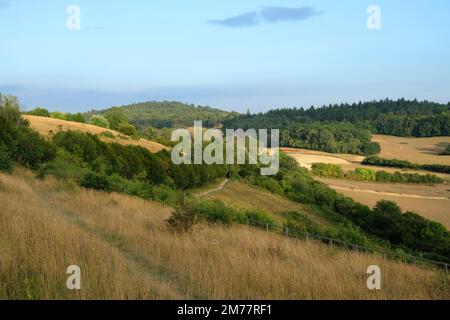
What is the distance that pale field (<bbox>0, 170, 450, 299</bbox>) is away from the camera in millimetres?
5773

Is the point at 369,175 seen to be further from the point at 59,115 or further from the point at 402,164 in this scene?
the point at 59,115

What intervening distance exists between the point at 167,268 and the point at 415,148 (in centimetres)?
14237

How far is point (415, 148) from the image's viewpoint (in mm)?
136250

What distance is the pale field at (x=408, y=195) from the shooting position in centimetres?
6762

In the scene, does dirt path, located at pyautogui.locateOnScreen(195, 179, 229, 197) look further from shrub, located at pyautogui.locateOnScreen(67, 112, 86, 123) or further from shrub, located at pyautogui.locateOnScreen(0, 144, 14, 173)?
shrub, located at pyautogui.locateOnScreen(67, 112, 86, 123)

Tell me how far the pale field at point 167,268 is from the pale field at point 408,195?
57.6m

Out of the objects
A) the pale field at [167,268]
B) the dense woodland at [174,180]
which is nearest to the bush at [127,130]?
the dense woodland at [174,180]

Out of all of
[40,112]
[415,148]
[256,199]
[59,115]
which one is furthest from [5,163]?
[415,148]

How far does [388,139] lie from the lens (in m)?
158

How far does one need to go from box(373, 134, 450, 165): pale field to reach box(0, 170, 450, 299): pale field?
115087 mm

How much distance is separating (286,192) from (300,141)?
85.7 meters
